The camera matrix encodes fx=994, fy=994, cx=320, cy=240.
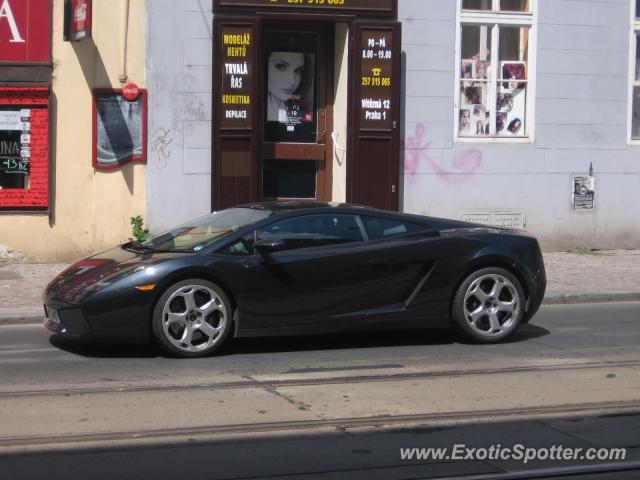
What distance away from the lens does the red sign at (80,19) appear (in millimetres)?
13812

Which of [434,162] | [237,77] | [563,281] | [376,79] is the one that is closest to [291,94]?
[237,77]

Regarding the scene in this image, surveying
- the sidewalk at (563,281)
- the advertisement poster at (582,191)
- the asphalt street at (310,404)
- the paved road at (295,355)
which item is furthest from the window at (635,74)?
the asphalt street at (310,404)

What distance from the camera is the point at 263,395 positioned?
23.6 ft

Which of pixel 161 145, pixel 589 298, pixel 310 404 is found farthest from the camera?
pixel 161 145

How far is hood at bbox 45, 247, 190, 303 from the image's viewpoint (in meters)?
8.22

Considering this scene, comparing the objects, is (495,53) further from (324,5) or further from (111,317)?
(111,317)

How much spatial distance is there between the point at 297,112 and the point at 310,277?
26.2 ft

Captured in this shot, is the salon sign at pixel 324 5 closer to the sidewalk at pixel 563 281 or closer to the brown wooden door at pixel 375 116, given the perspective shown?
the brown wooden door at pixel 375 116

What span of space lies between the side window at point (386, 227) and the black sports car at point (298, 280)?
0.04 ft

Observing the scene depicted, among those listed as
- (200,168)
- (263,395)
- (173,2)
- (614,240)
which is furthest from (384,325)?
(614,240)

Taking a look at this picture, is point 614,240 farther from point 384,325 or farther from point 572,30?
point 384,325

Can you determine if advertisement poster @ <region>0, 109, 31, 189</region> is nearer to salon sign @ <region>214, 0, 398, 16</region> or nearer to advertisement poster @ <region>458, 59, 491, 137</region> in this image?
salon sign @ <region>214, 0, 398, 16</region>

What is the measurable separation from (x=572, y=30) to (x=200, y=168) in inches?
259

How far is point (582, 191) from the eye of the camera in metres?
16.7
